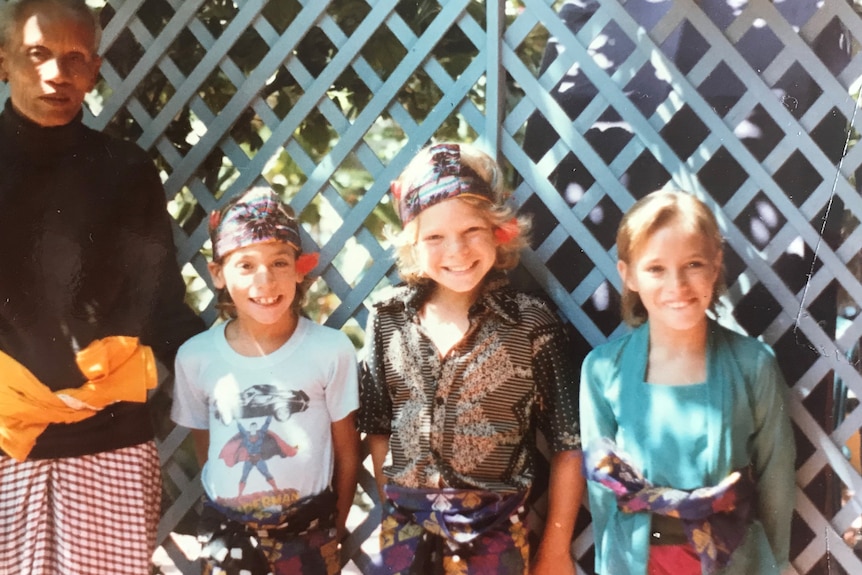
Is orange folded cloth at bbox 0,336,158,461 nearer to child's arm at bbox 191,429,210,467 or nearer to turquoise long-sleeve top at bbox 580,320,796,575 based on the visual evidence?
child's arm at bbox 191,429,210,467

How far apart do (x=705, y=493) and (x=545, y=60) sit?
1120 millimetres

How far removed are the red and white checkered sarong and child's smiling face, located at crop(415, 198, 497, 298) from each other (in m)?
0.91

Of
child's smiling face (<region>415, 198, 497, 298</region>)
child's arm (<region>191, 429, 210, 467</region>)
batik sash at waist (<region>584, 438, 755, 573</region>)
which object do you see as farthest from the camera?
child's arm (<region>191, 429, 210, 467</region>)

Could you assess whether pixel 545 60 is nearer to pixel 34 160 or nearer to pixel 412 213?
pixel 412 213

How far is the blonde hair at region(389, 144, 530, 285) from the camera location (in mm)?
1982

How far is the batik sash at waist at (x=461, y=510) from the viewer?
1956mm

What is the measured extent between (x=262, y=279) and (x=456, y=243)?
47cm

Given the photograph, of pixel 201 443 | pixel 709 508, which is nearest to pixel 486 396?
pixel 709 508

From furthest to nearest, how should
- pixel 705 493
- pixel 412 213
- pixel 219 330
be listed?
pixel 219 330, pixel 412 213, pixel 705 493

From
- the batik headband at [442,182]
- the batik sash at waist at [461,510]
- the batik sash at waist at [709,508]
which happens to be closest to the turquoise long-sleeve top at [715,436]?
the batik sash at waist at [709,508]

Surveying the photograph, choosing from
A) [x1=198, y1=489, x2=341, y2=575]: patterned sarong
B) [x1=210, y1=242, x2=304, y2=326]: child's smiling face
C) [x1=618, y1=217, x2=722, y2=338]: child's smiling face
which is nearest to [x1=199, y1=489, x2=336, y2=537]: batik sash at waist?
Answer: [x1=198, y1=489, x2=341, y2=575]: patterned sarong

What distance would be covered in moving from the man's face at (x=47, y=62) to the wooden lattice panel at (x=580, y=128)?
11.9 inches

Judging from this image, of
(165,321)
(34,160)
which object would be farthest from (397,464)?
(34,160)

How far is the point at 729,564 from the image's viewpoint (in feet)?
6.09
